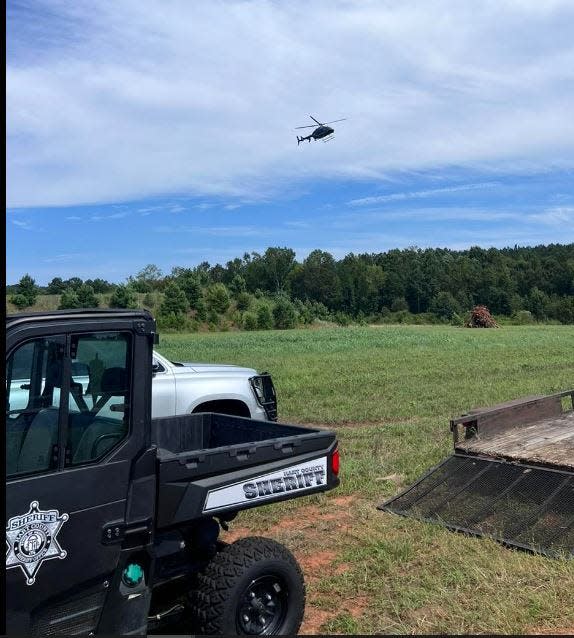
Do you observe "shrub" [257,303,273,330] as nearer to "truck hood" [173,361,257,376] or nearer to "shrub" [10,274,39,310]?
"shrub" [10,274,39,310]

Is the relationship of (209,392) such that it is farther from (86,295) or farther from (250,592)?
(86,295)

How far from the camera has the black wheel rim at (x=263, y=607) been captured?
12.8 feet

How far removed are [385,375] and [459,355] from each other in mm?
7495

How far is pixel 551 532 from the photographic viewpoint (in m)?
5.48

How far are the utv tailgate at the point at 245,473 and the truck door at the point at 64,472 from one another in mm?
294

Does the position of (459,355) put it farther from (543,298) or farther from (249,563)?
(543,298)

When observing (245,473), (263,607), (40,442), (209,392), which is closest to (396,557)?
(263,607)

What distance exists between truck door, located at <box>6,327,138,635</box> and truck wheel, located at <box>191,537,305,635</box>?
0.63m

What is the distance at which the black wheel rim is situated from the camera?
3910 millimetres

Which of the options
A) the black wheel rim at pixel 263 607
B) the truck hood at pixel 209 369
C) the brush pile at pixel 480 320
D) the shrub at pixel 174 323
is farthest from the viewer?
the brush pile at pixel 480 320

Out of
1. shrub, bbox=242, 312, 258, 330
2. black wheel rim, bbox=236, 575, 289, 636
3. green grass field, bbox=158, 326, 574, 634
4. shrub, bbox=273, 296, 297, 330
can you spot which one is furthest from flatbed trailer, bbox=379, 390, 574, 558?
shrub, bbox=273, 296, 297, 330

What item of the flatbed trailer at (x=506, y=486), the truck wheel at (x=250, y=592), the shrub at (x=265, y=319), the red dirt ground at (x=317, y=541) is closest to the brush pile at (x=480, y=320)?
the shrub at (x=265, y=319)

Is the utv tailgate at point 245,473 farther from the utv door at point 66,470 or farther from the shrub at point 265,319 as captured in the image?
the shrub at point 265,319

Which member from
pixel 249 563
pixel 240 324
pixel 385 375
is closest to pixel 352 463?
pixel 249 563
